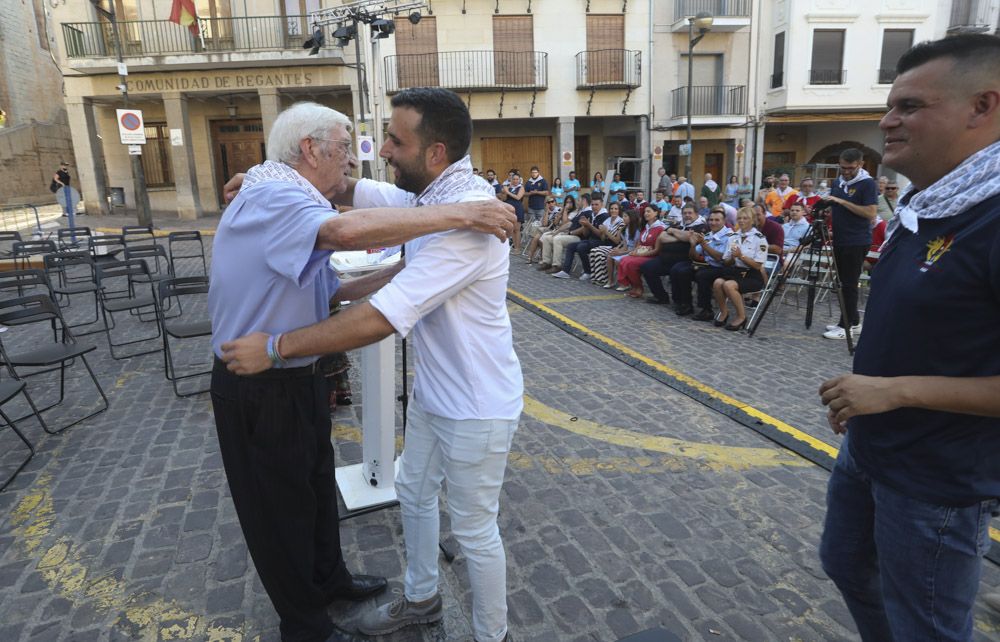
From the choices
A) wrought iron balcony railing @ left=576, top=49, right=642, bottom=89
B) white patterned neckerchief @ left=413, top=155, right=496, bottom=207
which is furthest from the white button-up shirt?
wrought iron balcony railing @ left=576, top=49, right=642, bottom=89

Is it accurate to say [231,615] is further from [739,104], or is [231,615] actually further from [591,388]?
[739,104]

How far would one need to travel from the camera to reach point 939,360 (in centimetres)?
150

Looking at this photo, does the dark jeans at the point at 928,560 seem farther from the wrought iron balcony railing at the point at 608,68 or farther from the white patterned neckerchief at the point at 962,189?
the wrought iron balcony railing at the point at 608,68

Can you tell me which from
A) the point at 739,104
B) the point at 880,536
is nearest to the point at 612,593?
the point at 880,536

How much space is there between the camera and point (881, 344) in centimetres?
162

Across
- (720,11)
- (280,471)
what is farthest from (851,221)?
(720,11)

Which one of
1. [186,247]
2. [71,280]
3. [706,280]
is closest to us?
[706,280]

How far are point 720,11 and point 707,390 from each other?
931 inches

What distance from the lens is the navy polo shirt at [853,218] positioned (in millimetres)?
6316

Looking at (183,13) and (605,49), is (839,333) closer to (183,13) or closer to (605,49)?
(183,13)

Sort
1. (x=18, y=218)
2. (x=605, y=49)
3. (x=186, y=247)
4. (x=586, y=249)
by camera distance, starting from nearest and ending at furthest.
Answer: (x=586, y=249), (x=186, y=247), (x=18, y=218), (x=605, y=49)

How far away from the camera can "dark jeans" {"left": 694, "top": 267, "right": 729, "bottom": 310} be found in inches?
297

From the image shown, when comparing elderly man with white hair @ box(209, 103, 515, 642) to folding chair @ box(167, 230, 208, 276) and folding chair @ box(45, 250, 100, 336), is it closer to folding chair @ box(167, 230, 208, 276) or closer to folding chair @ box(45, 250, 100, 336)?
folding chair @ box(45, 250, 100, 336)

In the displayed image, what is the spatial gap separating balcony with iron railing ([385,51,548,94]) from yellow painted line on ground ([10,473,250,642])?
21.9 metres
